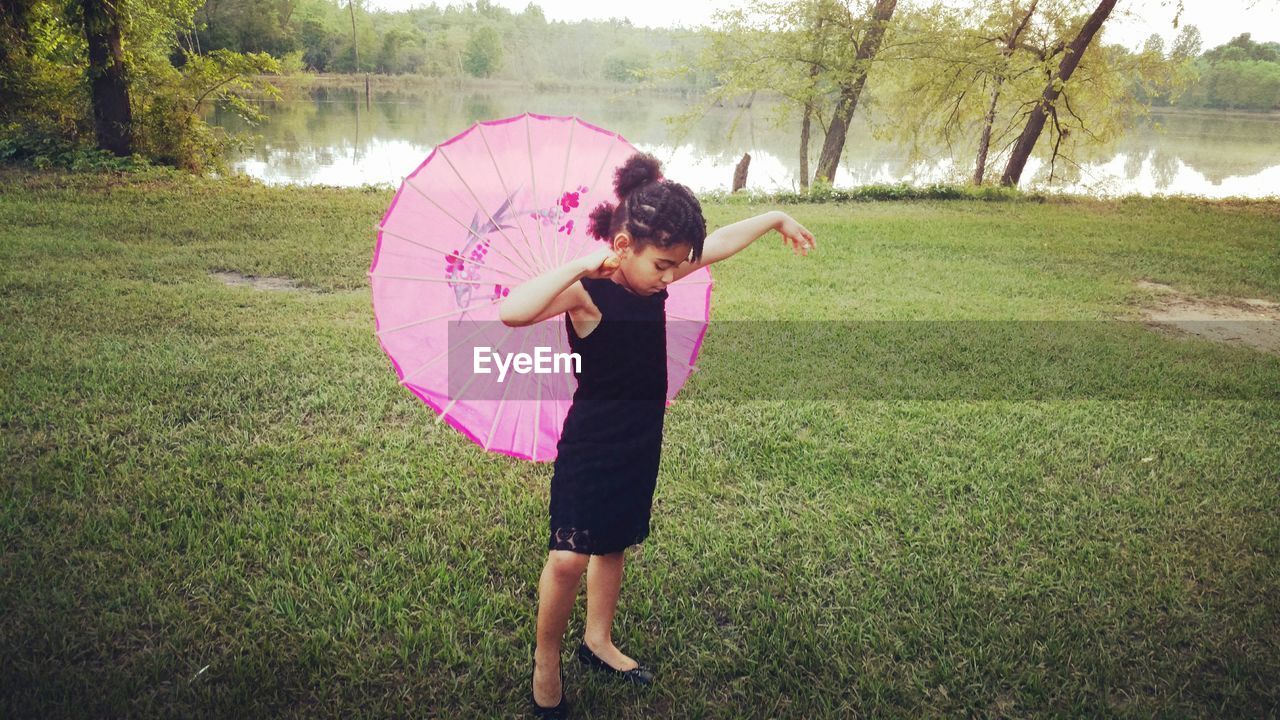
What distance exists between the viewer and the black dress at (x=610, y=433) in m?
1.80

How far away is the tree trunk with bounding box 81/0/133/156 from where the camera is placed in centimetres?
923

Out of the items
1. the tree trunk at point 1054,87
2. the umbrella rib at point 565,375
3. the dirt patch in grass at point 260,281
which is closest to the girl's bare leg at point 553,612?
the umbrella rib at point 565,375

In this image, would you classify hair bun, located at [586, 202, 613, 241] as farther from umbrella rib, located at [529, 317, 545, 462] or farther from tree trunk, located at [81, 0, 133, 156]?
tree trunk, located at [81, 0, 133, 156]

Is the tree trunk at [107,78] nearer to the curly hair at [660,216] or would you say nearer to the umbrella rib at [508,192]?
the umbrella rib at [508,192]

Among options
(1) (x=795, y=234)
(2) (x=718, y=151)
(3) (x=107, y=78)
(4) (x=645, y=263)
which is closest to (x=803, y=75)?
(2) (x=718, y=151)

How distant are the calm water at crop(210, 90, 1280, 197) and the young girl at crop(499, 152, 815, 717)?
8.81m

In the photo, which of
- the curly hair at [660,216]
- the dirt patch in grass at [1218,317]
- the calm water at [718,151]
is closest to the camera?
the curly hair at [660,216]

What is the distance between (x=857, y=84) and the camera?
1497 centimetres

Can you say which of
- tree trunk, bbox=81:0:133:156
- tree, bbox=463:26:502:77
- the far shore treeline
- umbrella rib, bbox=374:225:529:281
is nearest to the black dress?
umbrella rib, bbox=374:225:529:281

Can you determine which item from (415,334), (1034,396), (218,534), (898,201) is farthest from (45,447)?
(898,201)

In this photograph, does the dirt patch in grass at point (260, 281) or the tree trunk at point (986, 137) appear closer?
the dirt patch in grass at point (260, 281)

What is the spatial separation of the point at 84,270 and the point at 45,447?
3268 mm

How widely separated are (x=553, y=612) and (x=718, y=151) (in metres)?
22.4

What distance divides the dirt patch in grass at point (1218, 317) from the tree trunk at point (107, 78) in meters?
12.5
